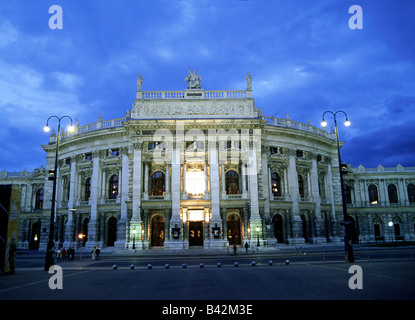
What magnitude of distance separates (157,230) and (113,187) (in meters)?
9.07

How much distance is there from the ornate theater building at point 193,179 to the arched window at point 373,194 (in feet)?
41.5

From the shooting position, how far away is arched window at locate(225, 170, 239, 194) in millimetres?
40562

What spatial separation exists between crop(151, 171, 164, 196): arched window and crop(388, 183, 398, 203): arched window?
4022cm

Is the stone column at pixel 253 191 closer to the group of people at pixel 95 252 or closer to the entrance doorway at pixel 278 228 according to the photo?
the entrance doorway at pixel 278 228

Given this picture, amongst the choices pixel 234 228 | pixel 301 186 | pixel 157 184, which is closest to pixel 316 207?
pixel 301 186

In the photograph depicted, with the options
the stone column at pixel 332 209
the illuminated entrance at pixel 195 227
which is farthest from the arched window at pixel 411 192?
the illuminated entrance at pixel 195 227

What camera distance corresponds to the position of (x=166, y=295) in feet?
32.2

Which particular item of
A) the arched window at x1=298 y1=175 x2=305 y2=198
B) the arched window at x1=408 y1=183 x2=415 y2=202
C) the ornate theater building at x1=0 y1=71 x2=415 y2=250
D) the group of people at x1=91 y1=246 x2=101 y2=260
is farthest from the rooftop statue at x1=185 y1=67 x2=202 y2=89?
the arched window at x1=408 y1=183 x2=415 y2=202

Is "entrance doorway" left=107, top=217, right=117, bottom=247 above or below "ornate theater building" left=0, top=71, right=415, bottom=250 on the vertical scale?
below

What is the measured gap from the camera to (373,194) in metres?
55.0

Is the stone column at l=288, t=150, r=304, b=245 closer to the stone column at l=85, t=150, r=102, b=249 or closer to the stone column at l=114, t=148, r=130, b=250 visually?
the stone column at l=114, t=148, r=130, b=250

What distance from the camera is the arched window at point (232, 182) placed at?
40562 millimetres

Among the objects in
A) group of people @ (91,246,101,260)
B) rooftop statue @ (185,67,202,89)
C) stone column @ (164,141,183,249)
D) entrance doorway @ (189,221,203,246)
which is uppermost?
rooftop statue @ (185,67,202,89)
